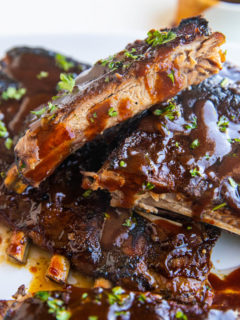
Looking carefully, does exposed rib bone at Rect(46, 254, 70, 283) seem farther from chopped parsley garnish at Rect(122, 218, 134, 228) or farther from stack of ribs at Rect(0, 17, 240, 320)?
chopped parsley garnish at Rect(122, 218, 134, 228)

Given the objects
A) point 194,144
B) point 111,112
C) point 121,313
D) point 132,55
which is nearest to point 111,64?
point 132,55

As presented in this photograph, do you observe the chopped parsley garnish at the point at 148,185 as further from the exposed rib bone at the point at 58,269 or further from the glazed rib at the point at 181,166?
the exposed rib bone at the point at 58,269

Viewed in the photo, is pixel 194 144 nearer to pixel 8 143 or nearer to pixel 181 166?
pixel 181 166

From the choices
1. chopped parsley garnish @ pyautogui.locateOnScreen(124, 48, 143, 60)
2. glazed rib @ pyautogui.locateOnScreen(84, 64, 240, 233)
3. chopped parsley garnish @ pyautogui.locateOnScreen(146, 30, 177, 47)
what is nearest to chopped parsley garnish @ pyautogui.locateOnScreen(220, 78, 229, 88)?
glazed rib @ pyautogui.locateOnScreen(84, 64, 240, 233)

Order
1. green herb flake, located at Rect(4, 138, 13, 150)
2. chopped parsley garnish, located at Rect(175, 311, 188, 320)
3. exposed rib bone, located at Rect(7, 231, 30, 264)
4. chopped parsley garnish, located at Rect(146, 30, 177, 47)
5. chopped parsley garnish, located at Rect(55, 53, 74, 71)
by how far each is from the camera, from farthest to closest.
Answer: chopped parsley garnish, located at Rect(55, 53, 74, 71), green herb flake, located at Rect(4, 138, 13, 150), exposed rib bone, located at Rect(7, 231, 30, 264), chopped parsley garnish, located at Rect(146, 30, 177, 47), chopped parsley garnish, located at Rect(175, 311, 188, 320)

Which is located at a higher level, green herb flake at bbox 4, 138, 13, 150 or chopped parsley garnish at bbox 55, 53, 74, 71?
chopped parsley garnish at bbox 55, 53, 74, 71

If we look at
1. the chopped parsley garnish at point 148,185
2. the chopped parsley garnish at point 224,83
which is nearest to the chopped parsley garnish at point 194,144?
the chopped parsley garnish at point 148,185

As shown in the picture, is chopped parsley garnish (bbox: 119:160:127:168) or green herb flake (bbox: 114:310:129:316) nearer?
green herb flake (bbox: 114:310:129:316)

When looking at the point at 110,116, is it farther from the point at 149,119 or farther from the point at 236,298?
the point at 236,298
